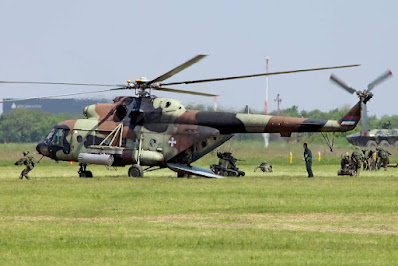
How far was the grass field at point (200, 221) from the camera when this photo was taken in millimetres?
18688

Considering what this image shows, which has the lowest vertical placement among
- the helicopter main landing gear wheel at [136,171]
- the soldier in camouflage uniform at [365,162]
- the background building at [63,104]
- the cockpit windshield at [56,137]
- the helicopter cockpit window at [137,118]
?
the helicopter main landing gear wheel at [136,171]

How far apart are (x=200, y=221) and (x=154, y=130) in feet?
59.8

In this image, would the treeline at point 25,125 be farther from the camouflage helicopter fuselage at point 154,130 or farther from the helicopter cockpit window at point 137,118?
the helicopter cockpit window at point 137,118

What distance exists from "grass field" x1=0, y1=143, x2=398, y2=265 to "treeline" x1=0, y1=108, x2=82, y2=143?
7863 cm

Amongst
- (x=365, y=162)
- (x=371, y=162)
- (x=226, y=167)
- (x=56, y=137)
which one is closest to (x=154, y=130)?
(x=226, y=167)

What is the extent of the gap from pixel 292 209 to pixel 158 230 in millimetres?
6283

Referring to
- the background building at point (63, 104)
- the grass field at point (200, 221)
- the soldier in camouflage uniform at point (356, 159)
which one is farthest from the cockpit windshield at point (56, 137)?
the soldier in camouflage uniform at point (356, 159)

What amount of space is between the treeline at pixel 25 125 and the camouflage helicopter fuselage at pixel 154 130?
72.5 m

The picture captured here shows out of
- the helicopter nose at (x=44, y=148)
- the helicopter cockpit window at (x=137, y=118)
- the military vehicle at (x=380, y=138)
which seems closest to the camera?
the helicopter cockpit window at (x=137, y=118)

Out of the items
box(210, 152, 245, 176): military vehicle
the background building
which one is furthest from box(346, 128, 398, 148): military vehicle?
box(210, 152, 245, 176): military vehicle

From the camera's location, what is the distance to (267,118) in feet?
136

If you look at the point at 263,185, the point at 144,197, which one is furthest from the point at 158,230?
the point at 263,185

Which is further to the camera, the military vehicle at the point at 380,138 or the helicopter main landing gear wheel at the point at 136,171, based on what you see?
the military vehicle at the point at 380,138

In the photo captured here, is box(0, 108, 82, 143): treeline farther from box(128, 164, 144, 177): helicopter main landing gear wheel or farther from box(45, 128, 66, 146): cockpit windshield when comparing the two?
box(128, 164, 144, 177): helicopter main landing gear wheel
